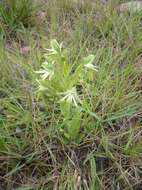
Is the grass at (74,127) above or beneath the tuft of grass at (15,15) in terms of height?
beneath

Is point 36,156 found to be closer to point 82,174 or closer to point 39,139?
point 39,139

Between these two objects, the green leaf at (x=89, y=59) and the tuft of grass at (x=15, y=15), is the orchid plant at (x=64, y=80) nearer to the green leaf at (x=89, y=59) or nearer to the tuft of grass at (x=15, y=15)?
the green leaf at (x=89, y=59)

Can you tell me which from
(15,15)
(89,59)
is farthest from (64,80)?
(15,15)

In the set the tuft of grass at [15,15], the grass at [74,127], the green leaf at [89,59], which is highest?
the green leaf at [89,59]

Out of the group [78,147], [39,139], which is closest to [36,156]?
Answer: [39,139]

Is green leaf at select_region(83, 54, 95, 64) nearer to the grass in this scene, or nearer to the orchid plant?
the orchid plant

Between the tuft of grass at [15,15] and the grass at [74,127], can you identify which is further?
the tuft of grass at [15,15]

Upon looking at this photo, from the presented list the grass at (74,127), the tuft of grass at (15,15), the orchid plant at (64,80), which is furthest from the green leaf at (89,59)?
the tuft of grass at (15,15)

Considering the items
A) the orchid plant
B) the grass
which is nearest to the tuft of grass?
the grass
